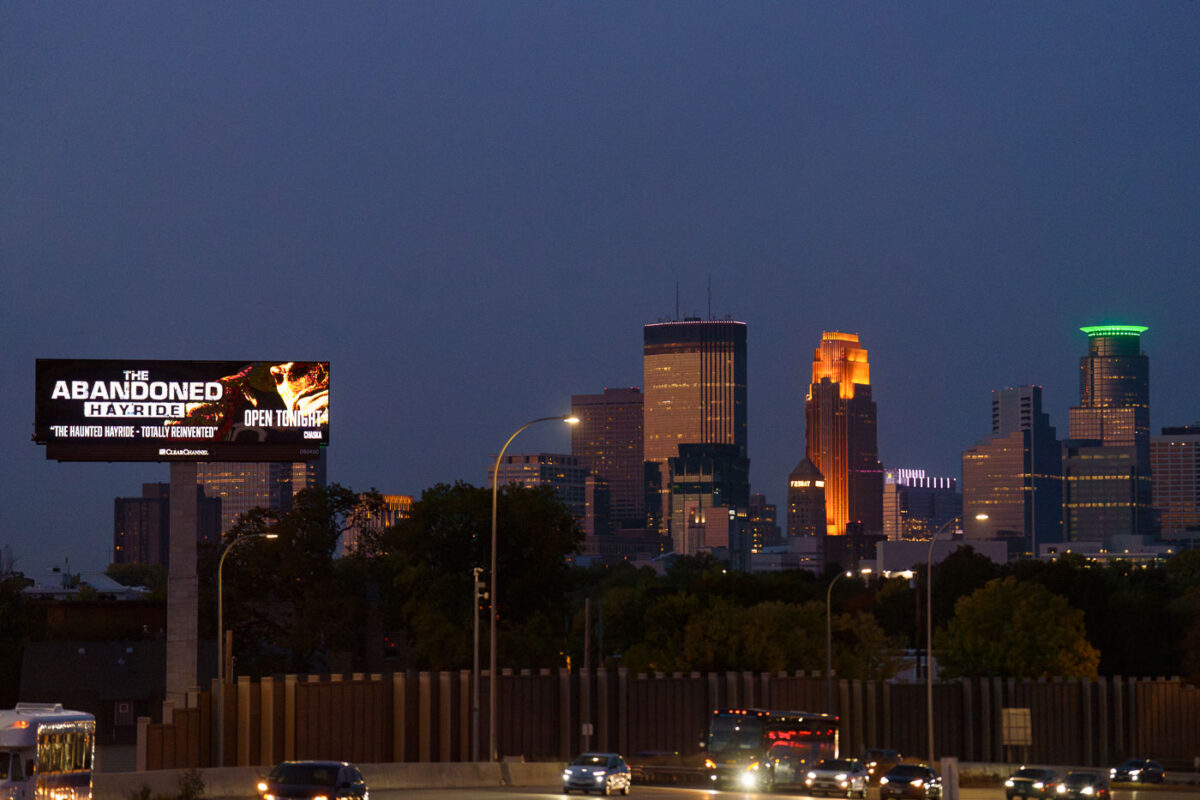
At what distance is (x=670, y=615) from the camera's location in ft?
377

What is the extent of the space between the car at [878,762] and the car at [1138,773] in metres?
11.3

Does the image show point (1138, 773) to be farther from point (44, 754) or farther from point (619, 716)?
point (44, 754)

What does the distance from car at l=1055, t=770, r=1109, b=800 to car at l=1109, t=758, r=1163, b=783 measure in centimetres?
2519

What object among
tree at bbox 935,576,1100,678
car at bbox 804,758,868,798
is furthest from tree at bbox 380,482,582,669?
car at bbox 804,758,868,798

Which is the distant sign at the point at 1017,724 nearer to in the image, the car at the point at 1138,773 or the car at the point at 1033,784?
the car at the point at 1138,773

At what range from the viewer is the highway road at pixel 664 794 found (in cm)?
5122

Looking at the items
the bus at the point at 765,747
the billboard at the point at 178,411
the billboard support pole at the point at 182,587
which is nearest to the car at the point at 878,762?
the bus at the point at 765,747

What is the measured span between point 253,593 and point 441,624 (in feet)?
57.7

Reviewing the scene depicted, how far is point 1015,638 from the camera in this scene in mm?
112375

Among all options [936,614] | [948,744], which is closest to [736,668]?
[948,744]

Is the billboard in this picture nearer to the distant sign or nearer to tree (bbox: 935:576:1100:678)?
the distant sign

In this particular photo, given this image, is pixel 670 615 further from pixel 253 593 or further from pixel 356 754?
pixel 356 754

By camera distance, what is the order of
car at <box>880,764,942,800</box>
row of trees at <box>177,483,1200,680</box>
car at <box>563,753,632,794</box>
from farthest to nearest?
row of trees at <box>177,483,1200,680</box>
car at <box>880,764,942,800</box>
car at <box>563,753,632,794</box>

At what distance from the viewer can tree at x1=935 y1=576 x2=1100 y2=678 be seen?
368 ft
